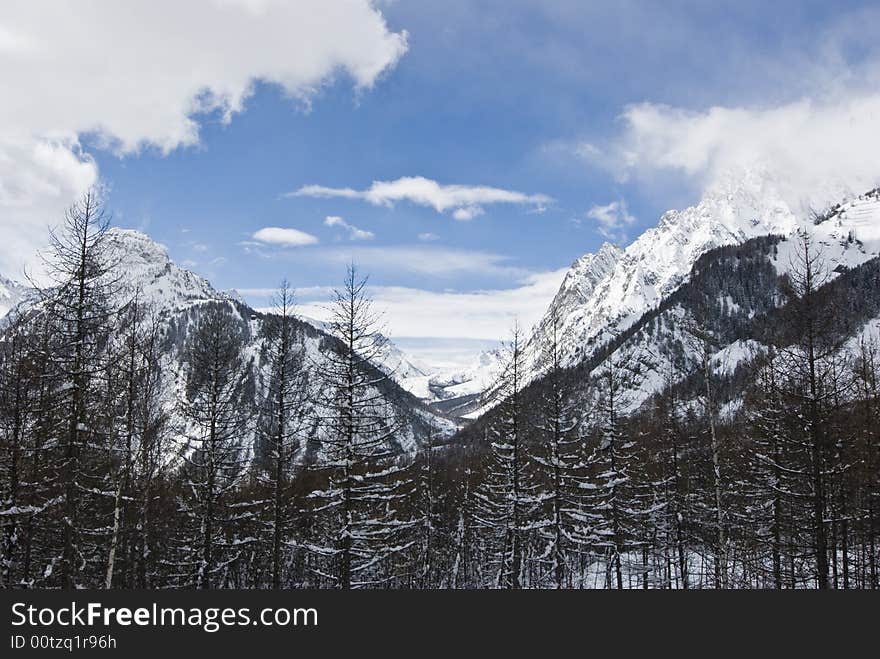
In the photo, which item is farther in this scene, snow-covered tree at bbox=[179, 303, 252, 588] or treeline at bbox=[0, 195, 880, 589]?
→ snow-covered tree at bbox=[179, 303, 252, 588]

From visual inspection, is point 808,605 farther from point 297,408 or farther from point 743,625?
point 297,408

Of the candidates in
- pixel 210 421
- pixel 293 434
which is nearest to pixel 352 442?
pixel 293 434

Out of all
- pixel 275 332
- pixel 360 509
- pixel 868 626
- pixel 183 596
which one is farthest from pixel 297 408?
pixel 868 626

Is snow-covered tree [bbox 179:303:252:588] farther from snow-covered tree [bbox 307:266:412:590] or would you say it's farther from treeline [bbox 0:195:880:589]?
snow-covered tree [bbox 307:266:412:590]

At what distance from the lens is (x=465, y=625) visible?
32.9 feet

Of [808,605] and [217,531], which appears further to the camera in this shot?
[217,531]

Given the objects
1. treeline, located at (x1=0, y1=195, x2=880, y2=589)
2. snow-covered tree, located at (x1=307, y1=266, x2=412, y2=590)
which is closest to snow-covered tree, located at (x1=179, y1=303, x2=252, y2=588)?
treeline, located at (x1=0, y1=195, x2=880, y2=589)

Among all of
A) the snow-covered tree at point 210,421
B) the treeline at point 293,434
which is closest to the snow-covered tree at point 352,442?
the treeline at point 293,434

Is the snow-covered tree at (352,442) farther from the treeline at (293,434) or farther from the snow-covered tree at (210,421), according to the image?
the snow-covered tree at (210,421)

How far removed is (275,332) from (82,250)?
307 inches

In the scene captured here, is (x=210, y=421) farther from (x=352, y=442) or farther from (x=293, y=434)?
(x=352, y=442)

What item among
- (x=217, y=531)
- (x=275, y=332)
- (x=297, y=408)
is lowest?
(x=217, y=531)

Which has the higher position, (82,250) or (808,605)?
(82,250)

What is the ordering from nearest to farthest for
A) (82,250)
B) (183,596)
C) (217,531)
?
(183,596) < (82,250) < (217,531)
